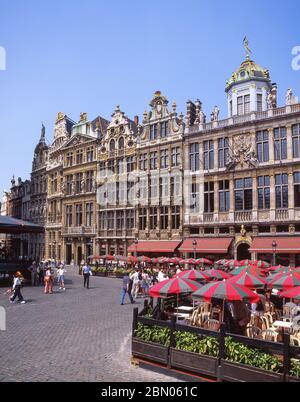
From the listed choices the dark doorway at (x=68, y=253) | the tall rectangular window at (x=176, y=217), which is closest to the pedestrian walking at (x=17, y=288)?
the tall rectangular window at (x=176, y=217)

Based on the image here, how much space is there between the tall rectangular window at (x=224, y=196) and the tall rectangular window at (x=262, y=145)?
12.9 feet

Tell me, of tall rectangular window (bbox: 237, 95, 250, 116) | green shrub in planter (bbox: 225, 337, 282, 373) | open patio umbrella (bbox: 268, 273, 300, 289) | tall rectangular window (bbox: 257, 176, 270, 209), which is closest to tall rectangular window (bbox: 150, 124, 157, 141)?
tall rectangular window (bbox: 237, 95, 250, 116)

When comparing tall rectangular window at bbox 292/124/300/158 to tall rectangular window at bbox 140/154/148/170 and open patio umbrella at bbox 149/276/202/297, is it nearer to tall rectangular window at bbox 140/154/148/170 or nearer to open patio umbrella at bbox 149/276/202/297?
tall rectangular window at bbox 140/154/148/170

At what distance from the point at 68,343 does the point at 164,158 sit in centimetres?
3084

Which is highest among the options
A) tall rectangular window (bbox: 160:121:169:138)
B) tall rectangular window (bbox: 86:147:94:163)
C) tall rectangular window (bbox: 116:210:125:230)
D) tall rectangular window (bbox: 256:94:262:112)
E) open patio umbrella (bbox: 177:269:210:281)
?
tall rectangular window (bbox: 256:94:262:112)

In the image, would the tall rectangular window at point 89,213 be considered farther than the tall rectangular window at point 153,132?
Yes

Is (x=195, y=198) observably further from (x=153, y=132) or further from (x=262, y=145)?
(x=153, y=132)

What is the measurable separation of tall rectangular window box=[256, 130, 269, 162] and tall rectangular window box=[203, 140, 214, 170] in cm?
460

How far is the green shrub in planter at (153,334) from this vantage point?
8.47 metres

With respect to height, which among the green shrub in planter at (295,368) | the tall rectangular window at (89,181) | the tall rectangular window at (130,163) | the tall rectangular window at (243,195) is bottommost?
the green shrub in planter at (295,368)

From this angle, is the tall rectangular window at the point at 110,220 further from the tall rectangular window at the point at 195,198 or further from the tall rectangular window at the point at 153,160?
the tall rectangular window at the point at 195,198

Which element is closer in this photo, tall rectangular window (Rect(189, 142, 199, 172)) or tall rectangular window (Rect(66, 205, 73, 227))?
tall rectangular window (Rect(189, 142, 199, 172))

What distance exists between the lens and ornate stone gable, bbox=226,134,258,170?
3372cm

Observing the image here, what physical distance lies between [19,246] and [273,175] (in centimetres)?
4650
